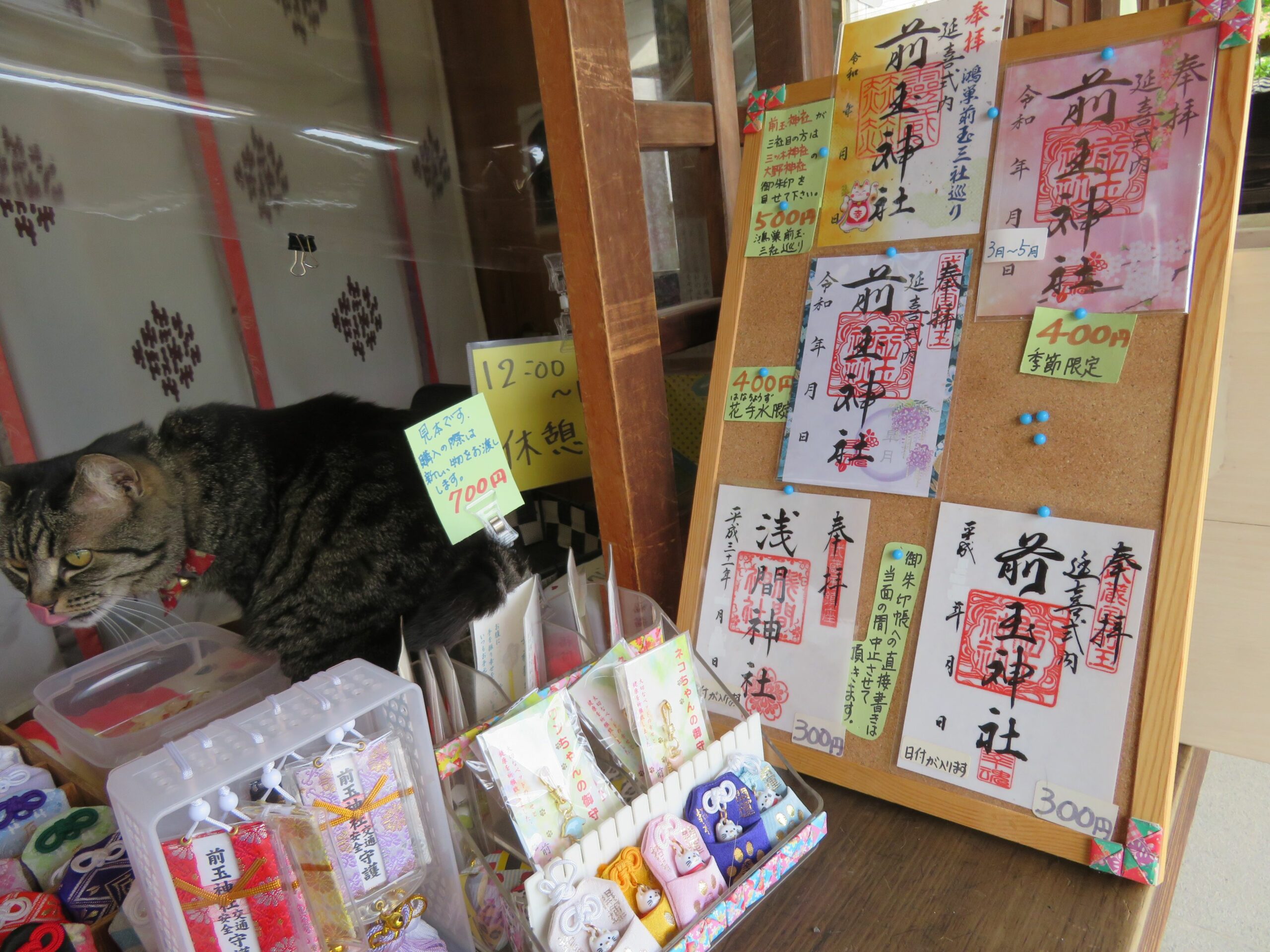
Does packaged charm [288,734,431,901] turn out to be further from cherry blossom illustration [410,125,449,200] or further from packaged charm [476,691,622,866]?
cherry blossom illustration [410,125,449,200]

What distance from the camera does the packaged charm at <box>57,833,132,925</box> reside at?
0.68m

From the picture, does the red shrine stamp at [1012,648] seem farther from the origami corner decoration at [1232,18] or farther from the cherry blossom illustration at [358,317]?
the cherry blossom illustration at [358,317]

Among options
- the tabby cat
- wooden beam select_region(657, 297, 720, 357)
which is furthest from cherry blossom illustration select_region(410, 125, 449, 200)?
wooden beam select_region(657, 297, 720, 357)

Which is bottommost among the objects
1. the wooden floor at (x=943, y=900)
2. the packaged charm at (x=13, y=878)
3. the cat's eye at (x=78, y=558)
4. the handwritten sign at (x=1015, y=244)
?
the wooden floor at (x=943, y=900)

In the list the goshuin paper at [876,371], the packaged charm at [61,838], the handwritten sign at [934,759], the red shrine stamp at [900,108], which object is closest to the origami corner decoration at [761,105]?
the red shrine stamp at [900,108]

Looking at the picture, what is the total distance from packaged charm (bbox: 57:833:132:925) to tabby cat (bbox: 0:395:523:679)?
0.32 m

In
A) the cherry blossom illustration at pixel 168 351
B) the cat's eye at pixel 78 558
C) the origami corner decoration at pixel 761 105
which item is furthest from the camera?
the cherry blossom illustration at pixel 168 351

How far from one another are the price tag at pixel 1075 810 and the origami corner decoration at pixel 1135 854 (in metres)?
0.01

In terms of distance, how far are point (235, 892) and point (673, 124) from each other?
0.99 metres

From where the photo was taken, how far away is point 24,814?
2.69ft

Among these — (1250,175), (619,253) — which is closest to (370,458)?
(619,253)

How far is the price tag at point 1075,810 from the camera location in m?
0.67

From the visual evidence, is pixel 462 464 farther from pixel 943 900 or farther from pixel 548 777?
pixel 943 900

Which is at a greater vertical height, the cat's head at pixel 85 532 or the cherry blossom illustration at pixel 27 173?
the cherry blossom illustration at pixel 27 173
